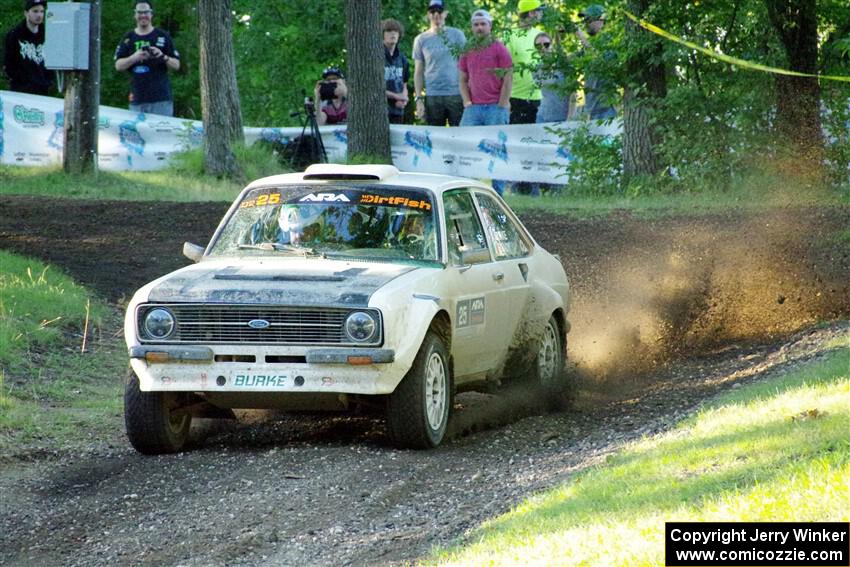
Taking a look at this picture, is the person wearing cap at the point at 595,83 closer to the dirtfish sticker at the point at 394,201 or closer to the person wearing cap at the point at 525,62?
the person wearing cap at the point at 525,62

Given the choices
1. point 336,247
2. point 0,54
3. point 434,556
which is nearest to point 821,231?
point 336,247

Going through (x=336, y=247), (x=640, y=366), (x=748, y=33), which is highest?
(x=748, y=33)

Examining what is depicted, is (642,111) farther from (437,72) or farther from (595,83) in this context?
(437,72)

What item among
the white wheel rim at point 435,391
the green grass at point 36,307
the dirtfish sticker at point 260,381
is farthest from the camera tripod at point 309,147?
the dirtfish sticker at point 260,381

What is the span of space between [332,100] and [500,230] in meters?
15.7

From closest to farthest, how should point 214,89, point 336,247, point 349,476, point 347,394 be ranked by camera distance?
point 349,476 → point 347,394 → point 336,247 → point 214,89

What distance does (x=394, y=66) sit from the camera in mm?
25375

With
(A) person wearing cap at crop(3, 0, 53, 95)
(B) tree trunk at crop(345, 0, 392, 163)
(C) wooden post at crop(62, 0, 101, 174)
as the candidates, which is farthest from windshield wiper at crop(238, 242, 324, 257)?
(A) person wearing cap at crop(3, 0, 53, 95)

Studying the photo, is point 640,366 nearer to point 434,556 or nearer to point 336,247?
point 336,247

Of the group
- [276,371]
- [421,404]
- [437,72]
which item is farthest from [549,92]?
[276,371]

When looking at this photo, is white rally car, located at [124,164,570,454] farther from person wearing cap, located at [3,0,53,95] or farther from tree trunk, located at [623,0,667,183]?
person wearing cap, located at [3,0,53,95]

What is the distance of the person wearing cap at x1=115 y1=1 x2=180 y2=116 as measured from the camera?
24.6 meters

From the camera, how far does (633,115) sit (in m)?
22.6

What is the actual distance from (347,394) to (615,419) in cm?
212
